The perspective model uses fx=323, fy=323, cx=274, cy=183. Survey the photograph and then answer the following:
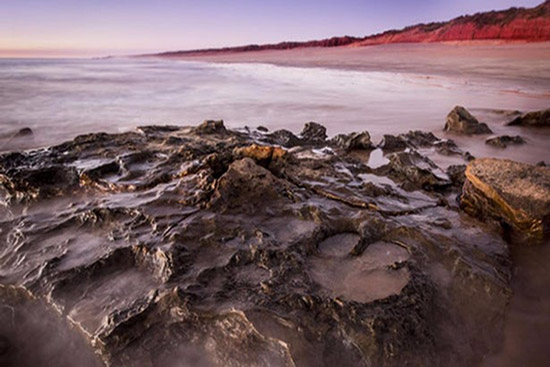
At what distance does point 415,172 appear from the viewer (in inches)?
108

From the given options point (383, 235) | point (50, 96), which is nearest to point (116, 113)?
point (50, 96)

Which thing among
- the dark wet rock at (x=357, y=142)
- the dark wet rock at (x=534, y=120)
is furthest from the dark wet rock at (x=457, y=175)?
the dark wet rock at (x=534, y=120)

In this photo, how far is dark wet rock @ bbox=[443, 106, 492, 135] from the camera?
15.6 ft

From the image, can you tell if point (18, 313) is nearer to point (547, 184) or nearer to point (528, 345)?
point (528, 345)

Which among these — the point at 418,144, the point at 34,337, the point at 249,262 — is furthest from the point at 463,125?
the point at 34,337

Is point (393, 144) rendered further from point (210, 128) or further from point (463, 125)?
point (210, 128)

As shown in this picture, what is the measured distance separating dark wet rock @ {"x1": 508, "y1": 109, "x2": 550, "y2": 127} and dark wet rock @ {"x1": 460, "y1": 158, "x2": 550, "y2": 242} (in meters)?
3.57

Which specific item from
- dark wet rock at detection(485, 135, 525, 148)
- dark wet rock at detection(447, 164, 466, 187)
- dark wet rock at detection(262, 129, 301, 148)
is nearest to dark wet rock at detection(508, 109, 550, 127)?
dark wet rock at detection(485, 135, 525, 148)

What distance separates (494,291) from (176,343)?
1.46m

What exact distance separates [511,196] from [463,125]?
3196mm

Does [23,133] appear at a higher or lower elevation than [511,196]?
lower

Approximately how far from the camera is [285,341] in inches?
49.1

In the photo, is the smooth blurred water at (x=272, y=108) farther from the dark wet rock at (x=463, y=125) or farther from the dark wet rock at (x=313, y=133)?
the dark wet rock at (x=313, y=133)

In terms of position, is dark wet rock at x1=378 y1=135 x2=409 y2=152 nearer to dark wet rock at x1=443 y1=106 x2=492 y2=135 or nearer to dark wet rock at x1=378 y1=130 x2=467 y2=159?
dark wet rock at x1=378 y1=130 x2=467 y2=159
